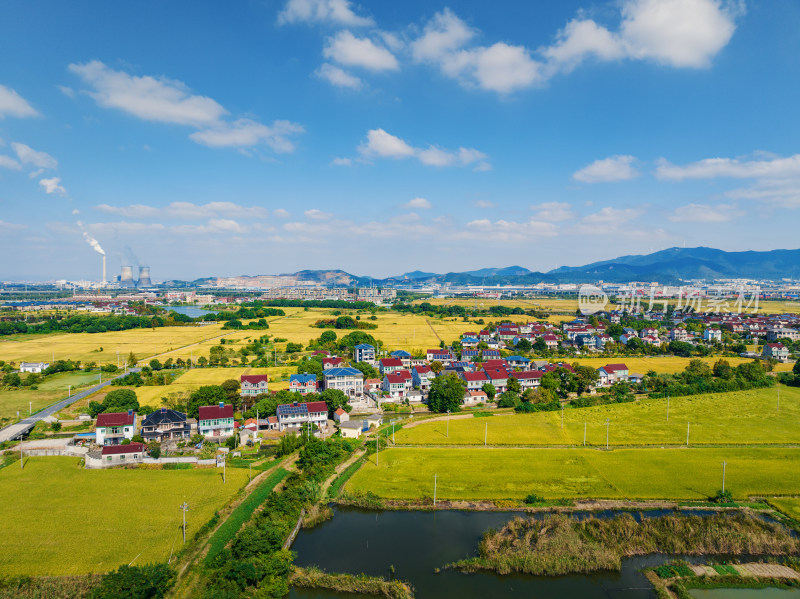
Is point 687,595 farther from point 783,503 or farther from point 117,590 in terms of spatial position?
point 117,590

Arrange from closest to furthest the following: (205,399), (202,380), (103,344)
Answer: (205,399) → (202,380) → (103,344)

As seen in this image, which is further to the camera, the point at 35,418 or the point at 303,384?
the point at 303,384

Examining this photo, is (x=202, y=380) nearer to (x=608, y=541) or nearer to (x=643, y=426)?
(x=608, y=541)

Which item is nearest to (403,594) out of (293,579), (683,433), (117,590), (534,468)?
(293,579)

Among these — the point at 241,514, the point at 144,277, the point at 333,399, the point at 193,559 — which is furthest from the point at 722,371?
the point at 144,277

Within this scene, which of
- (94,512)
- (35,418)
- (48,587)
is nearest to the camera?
(48,587)

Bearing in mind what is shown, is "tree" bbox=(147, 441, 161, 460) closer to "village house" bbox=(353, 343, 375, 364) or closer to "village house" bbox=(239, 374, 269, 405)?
"village house" bbox=(239, 374, 269, 405)

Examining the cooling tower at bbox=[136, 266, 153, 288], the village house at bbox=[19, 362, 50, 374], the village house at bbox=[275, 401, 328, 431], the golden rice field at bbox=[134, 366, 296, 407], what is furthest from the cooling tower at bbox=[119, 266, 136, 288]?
the village house at bbox=[275, 401, 328, 431]
